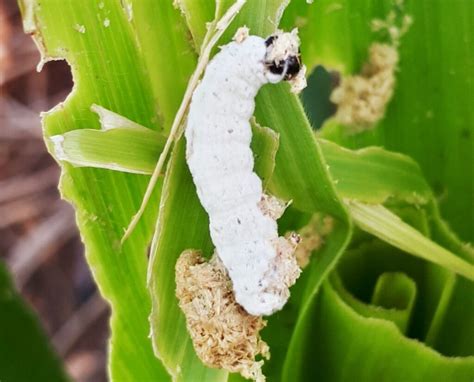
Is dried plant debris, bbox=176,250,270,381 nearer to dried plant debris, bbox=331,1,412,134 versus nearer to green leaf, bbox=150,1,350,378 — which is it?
green leaf, bbox=150,1,350,378

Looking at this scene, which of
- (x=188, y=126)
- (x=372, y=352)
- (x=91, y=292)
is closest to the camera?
(x=188, y=126)

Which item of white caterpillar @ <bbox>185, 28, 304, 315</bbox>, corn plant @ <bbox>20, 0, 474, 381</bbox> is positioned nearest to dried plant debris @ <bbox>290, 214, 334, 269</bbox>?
corn plant @ <bbox>20, 0, 474, 381</bbox>

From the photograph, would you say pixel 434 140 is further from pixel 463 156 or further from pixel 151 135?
pixel 151 135

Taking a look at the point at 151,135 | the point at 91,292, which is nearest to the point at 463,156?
the point at 151,135

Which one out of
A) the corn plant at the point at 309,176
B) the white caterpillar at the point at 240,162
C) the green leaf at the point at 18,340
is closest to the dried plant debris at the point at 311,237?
the corn plant at the point at 309,176

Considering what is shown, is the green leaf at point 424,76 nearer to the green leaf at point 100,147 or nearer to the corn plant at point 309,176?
the corn plant at point 309,176

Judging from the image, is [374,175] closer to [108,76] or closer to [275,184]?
[275,184]
